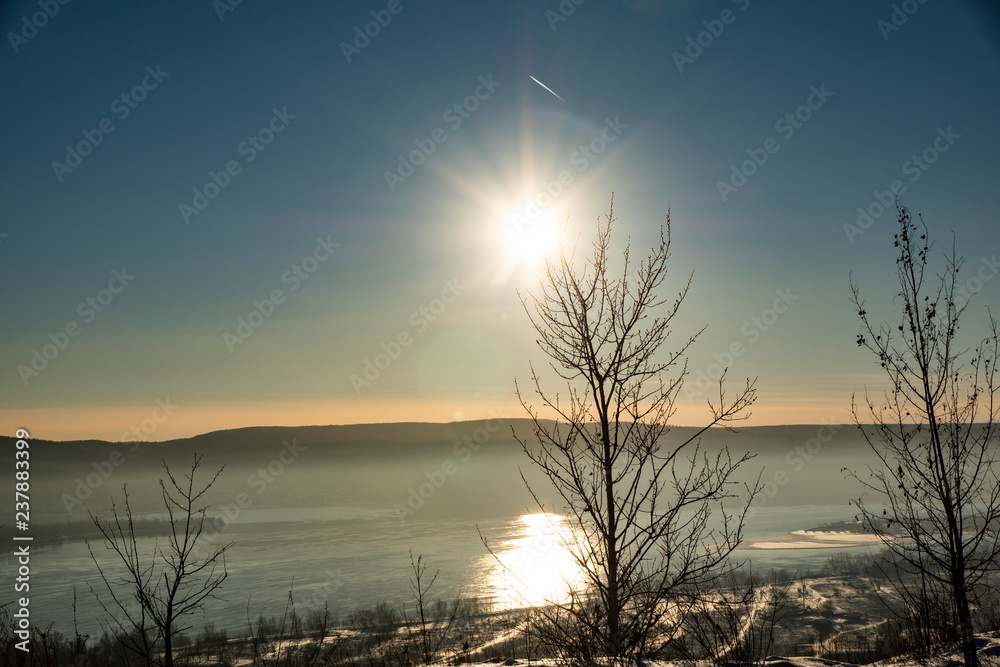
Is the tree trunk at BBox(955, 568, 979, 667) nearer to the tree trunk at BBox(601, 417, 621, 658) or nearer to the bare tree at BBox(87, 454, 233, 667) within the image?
the tree trunk at BBox(601, 417, 621, 658)

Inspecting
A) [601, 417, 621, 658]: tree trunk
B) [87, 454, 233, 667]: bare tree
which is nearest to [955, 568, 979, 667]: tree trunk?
[601, 417, 621, 658]: tree trunk

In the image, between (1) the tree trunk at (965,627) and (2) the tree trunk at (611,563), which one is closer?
(2) the tree trunk at (611,563)

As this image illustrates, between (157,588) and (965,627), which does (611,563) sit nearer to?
(965,627)

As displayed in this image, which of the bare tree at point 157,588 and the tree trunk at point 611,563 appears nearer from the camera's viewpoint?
the tree trunk at point 611,563

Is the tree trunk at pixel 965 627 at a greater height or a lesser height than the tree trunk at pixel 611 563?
lesser

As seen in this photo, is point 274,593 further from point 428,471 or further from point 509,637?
point 428,471

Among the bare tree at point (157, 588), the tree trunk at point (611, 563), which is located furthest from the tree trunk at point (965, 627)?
the bare tree at point (157, 588)

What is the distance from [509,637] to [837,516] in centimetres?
4123

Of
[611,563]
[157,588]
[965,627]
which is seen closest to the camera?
[611,563]

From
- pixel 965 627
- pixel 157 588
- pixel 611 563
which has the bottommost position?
pixel 965 627

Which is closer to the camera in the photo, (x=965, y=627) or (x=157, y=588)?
(x=965, y=627)

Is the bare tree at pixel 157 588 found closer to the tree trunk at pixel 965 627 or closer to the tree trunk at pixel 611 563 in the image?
the tree trunk at pixel 611 563

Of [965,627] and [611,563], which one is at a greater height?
[611,563]

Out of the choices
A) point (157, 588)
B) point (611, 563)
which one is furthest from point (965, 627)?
point (157, 588)
